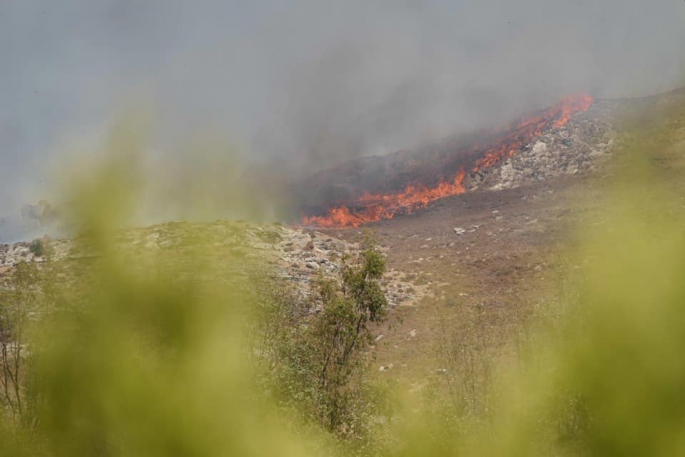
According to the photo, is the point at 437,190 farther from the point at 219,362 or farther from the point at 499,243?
the point at 219,362

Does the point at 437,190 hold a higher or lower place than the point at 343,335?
lower

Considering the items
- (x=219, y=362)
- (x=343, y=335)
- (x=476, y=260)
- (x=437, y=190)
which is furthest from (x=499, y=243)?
(x=219, y=362)

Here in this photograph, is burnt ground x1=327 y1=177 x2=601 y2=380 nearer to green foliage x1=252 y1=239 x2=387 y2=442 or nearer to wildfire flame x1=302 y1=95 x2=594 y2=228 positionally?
green foliage x1=252 y1=239 x2=387 y2=442

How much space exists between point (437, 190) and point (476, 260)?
42.1 m

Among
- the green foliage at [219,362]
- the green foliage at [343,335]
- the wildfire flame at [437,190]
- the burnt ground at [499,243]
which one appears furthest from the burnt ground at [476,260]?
the green foliage at [219,362]

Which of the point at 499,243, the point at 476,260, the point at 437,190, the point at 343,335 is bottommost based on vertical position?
the point at 476,260

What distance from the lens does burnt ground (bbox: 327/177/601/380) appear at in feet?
102

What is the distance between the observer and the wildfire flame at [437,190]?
8281 centimetres

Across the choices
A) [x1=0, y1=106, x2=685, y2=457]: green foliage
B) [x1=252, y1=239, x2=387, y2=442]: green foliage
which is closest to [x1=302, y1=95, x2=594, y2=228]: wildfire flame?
[x1=252, y1=239, x2=387, y2=442]: green foliage

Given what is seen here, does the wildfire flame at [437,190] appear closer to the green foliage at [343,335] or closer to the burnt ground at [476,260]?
the burnt ground at [476,260]

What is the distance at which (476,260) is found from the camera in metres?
48.1

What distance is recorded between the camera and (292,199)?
381 ft

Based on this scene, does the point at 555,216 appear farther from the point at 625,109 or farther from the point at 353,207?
the point at 353,207

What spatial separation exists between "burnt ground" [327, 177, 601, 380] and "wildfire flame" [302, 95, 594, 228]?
11504 millimetres
